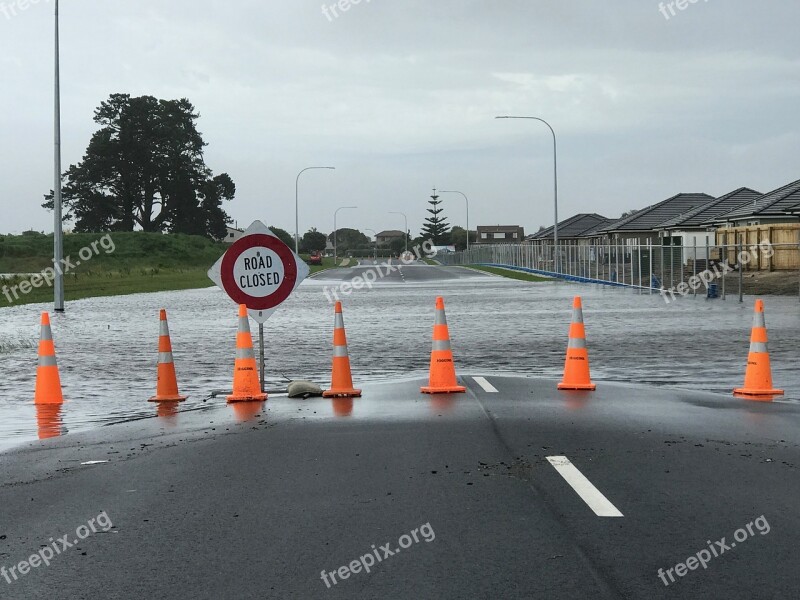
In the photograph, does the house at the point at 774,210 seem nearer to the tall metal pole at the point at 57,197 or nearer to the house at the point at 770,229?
the house at the point at 770,229

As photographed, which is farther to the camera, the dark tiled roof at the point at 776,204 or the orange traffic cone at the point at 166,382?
the dark tiled roof at the point at 776,204

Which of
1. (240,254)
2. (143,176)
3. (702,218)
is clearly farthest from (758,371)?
(143,176)

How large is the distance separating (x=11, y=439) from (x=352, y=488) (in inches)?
153

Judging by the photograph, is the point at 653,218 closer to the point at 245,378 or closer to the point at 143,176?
the point at 143,176

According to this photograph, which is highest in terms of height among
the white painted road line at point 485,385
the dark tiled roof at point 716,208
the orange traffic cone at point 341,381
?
the dark tiled roof at point 716,208

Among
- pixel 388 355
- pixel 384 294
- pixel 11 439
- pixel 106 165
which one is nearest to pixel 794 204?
pixel 384 294

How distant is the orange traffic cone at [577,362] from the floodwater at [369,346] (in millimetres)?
1522

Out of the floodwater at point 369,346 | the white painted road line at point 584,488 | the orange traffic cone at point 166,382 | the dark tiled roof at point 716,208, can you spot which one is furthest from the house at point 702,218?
the white painted road line at point 584,488

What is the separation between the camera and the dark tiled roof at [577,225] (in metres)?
130

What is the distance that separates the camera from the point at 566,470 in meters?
7.54

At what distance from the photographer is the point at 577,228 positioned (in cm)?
13238

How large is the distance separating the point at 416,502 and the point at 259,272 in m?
5.75

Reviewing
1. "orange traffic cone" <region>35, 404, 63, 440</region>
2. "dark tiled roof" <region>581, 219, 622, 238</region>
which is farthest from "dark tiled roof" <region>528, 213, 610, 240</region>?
"orange traffic cone" <region>35, 404, 63, 440</region>

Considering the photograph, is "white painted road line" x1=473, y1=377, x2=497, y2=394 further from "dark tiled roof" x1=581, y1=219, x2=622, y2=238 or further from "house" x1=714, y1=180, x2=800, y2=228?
"dark tiled roof" x1=581, y1=219, x2=622, y2=238
